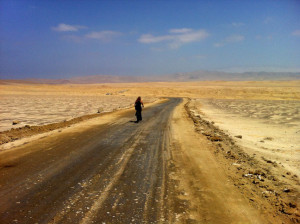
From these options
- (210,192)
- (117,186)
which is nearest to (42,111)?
(117,186)

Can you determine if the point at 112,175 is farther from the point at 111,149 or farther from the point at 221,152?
the point at 221,152

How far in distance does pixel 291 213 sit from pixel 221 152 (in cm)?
442

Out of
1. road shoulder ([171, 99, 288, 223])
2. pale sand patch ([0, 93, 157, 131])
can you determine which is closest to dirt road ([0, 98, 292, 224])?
road shoulder ([171, 99, 288, 223])

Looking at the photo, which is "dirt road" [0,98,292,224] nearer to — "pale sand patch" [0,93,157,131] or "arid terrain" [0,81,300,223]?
"arid terrain" [0,81,300,223]

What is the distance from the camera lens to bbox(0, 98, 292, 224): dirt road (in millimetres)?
4562

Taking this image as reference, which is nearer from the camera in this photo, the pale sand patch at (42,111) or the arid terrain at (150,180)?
the arid terrain at (150,180)

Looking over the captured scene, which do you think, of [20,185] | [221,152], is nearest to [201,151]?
[221,152]

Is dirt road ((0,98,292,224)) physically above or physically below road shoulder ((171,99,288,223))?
above

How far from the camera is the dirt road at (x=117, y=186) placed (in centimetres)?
456

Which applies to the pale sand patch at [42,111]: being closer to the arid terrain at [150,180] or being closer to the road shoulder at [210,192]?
the arid terrain at [150,180]

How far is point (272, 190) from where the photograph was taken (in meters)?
6.02

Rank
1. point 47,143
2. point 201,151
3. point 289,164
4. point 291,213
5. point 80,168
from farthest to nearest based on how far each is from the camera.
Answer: point 47,143 < point 201,151 < point 289,164 < point 80,168 < point 291,213

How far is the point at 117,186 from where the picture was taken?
580cm

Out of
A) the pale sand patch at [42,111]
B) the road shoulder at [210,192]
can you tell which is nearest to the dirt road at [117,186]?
the road shoulder at [210,192]
